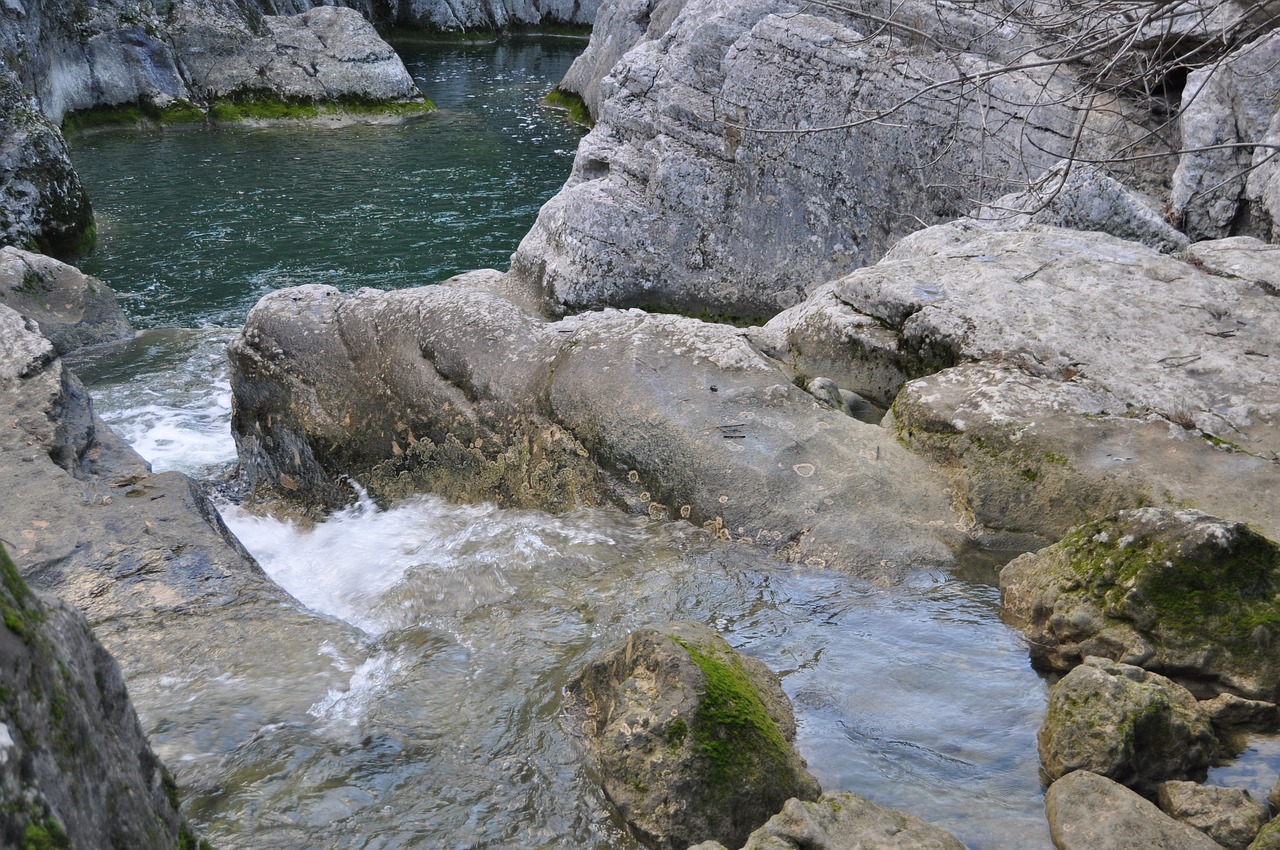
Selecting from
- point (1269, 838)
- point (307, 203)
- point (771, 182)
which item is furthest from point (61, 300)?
point (1269, 838)

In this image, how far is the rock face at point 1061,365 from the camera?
5773mm

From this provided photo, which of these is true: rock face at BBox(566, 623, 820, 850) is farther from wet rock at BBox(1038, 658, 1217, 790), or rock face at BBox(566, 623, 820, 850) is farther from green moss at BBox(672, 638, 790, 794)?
wet rock at BBox(1038, 658, 1217, 790)

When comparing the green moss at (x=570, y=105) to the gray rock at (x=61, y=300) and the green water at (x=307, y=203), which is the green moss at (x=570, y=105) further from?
the gray rock at (x=61, y=300)

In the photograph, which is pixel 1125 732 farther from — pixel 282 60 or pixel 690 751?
pixel 282 60

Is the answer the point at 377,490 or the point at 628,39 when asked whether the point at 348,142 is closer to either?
the point at 628,39

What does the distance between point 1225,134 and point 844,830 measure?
8.28 m

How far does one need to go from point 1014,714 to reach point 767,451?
237cm

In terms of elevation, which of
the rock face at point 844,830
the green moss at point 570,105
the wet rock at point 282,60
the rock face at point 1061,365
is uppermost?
the wet rock at point 282,60

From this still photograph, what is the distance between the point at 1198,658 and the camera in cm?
438

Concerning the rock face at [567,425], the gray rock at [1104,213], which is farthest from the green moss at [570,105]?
the rock face at [567,425]

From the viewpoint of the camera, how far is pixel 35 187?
1457 centimetres

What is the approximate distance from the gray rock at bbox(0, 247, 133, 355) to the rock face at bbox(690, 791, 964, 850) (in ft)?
35.5

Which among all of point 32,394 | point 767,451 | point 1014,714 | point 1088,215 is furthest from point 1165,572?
point 32,394

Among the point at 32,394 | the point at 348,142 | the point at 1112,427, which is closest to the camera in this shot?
the point at 1112,427
